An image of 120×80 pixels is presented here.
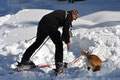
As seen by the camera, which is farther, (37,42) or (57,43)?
(37,42)

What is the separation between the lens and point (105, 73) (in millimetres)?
4102

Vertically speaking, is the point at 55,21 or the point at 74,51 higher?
the point at 55,21

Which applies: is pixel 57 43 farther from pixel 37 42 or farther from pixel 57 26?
pixel 37 42

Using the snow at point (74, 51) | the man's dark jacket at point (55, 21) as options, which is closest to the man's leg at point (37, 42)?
the man's dark jacket at point (55, 21)

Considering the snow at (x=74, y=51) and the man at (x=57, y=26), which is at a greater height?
the man at (x=57, y=26)

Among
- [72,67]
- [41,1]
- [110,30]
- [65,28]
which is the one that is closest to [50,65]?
[72,67]

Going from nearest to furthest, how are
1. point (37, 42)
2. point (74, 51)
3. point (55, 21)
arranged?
point (55, 21) → point (37, 42) → point (74, 51)

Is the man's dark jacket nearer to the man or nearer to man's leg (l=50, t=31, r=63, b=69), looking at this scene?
the man

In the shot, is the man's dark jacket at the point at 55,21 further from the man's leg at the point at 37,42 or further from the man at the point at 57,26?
the man's leg at the point at 37,42

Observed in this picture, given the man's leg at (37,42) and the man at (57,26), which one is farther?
the man's leg at (37,42)

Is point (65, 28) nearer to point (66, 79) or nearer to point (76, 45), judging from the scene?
point (66, 79)

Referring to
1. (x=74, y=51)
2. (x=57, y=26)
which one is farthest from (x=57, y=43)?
(x=74, y=51)

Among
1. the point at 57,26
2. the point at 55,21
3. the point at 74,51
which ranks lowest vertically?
the point at 74,51

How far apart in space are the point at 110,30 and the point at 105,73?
2.79 metres
